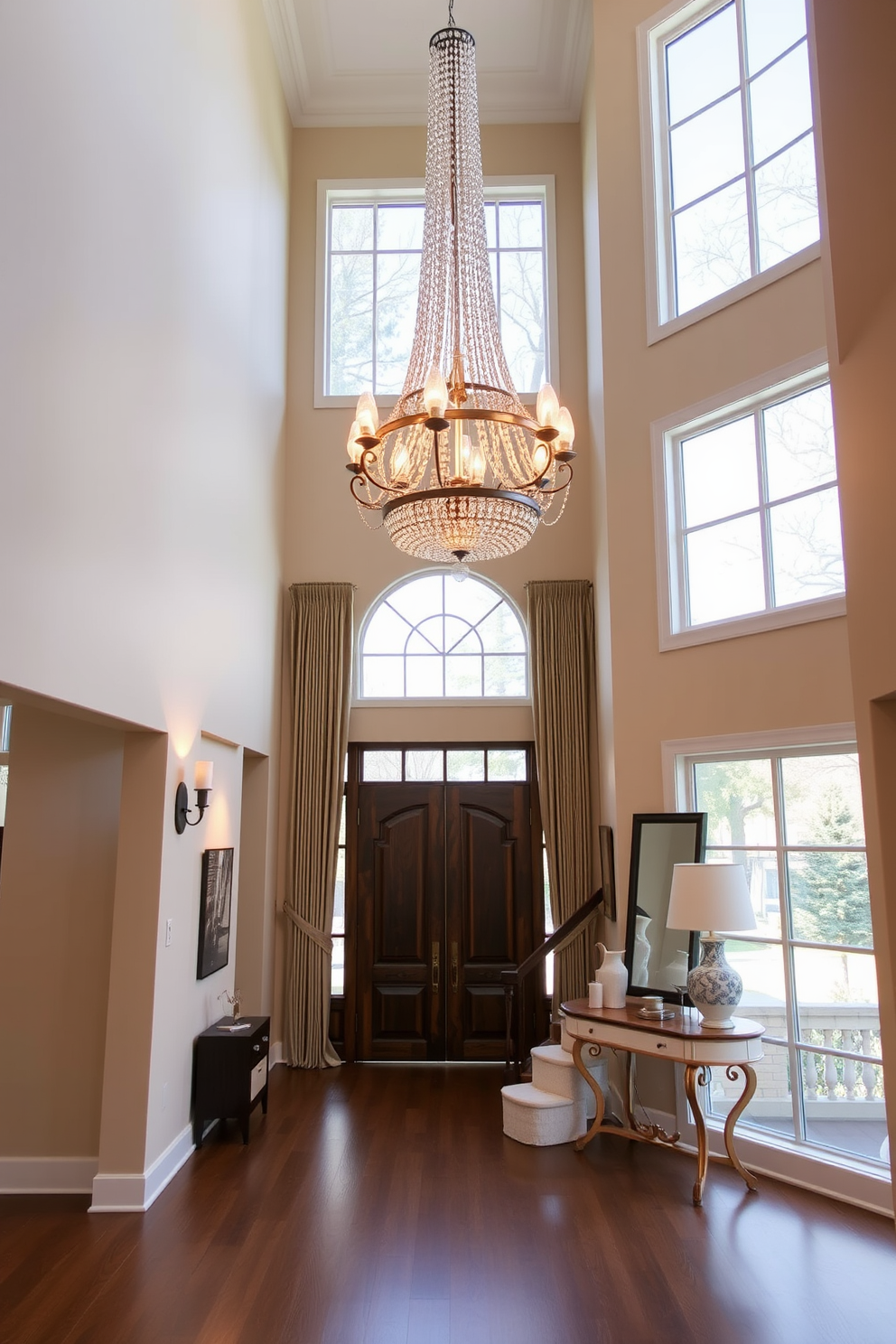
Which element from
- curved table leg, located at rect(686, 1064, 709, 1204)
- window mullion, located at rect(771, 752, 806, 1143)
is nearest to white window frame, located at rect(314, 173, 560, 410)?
window mullion, located at rect(771, 752, 806, 1143)

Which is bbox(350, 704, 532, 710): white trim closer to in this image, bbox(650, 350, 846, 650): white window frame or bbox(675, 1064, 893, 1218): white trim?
bbox(650, 350, 846, 650): white window frame

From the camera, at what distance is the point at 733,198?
5.84 meters

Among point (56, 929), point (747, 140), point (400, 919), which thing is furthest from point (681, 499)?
point (56, 929)

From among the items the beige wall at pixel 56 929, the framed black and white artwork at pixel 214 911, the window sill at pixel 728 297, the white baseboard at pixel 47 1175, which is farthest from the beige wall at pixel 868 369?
the framed black and white artwork at pixel 214 911

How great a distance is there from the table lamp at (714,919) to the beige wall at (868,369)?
230cm

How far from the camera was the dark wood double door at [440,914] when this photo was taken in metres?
7.42

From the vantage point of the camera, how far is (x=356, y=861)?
7.63 m

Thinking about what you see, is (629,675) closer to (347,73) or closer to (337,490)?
(337,490)

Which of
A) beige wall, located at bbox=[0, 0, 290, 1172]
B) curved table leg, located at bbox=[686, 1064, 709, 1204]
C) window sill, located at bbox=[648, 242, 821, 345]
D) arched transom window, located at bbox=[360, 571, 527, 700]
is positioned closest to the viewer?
beige wall, located at bbox=[0, 0, 290, 1172]

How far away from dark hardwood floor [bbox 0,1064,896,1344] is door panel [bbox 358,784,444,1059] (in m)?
1.92

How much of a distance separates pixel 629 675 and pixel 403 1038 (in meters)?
3.51

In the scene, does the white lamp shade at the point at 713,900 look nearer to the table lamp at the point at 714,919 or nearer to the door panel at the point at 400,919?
the table lamp at the point at 714,919

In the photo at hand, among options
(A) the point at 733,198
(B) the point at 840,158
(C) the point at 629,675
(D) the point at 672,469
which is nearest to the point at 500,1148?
(C) the point at 629,675

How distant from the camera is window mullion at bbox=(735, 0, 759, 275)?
18.4 feet
